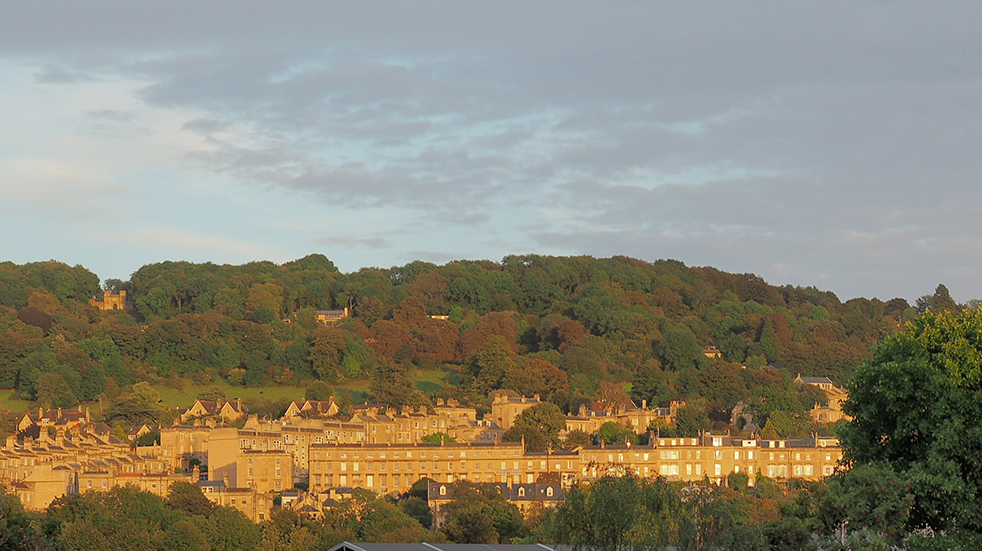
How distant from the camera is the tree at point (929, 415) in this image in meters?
28.9

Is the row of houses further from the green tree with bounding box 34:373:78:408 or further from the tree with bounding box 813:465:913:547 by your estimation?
the tree with bounding box 813:465:913:547

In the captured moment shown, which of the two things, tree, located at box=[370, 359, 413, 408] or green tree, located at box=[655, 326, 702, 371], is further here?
green tree, located at box=[655, 326, 702, 371]

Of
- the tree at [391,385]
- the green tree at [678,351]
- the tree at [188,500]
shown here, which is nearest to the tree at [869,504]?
the tree at [188,500]

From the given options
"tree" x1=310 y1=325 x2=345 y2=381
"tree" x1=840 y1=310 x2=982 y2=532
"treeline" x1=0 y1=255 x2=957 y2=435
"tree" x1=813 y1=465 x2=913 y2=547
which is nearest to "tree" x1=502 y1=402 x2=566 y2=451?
"treeline" x1=0 y1=255 x2=957 y2=435

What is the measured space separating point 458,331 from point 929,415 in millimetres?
124530

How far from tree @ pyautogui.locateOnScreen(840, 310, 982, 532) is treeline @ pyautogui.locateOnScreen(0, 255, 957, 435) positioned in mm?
86184

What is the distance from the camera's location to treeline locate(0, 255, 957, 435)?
13038 cm

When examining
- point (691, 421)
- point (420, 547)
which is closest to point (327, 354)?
point (691, 421)

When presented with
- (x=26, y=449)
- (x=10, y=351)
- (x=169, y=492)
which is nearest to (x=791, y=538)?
(x=169, y=492)

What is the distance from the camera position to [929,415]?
3017 centimetres

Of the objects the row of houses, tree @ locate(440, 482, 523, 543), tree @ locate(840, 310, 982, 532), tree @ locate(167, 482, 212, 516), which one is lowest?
tree @ locate(440, 482, 523, 543)

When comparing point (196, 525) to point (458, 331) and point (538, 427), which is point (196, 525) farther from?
point (458, 331)

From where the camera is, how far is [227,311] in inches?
6265

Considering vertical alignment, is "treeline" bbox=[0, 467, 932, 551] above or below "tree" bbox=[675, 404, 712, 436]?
below
